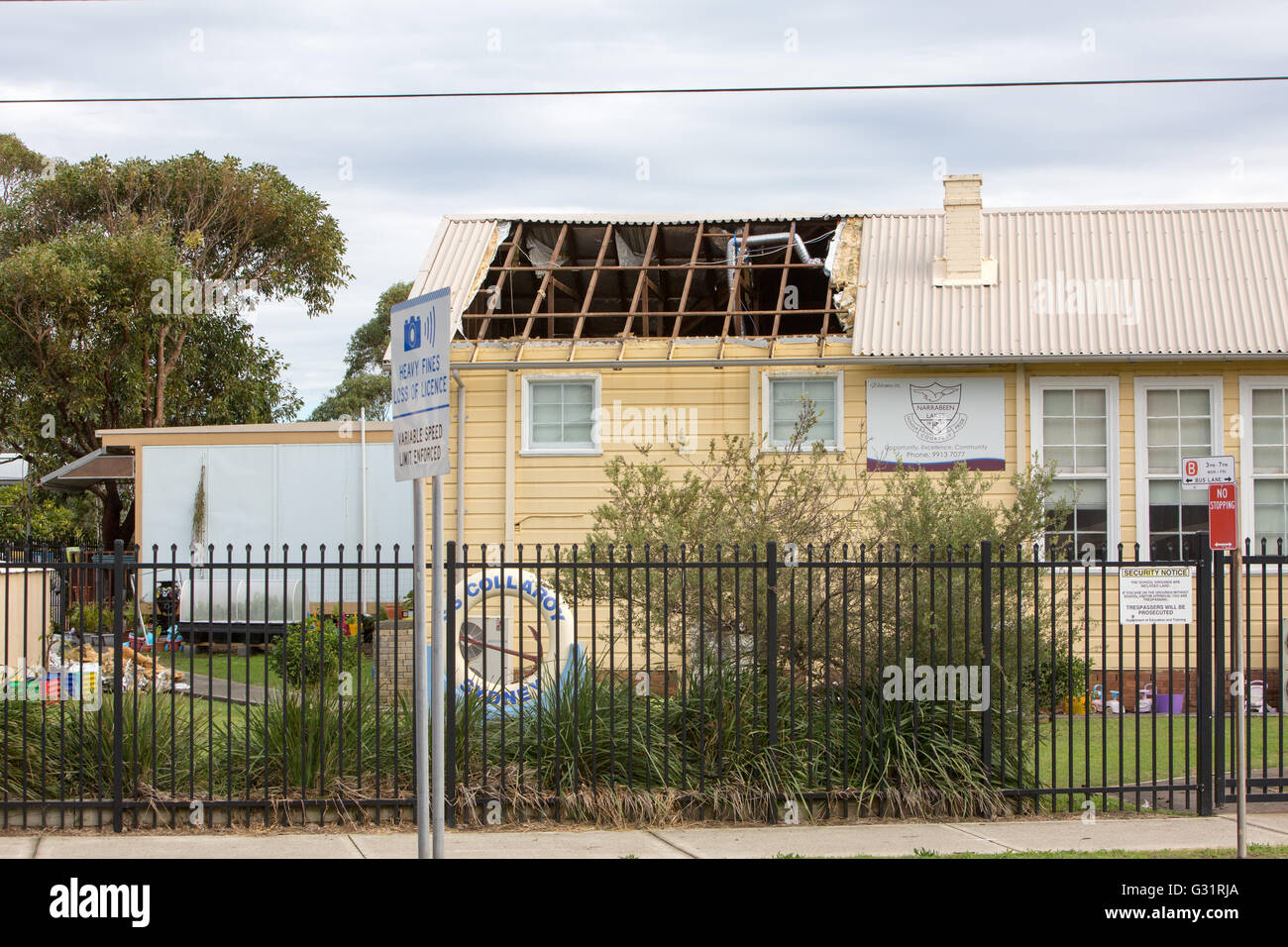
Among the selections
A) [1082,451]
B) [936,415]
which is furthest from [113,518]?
[1082,451]

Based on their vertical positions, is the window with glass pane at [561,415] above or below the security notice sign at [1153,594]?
above

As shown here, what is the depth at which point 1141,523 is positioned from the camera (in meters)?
15.2

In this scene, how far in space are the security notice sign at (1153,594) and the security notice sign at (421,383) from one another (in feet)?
18.6

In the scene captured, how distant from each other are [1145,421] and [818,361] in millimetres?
3925

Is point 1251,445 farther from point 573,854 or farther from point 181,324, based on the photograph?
point 181,324

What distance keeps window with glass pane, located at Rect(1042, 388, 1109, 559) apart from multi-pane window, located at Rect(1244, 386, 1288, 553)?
1.67 metres

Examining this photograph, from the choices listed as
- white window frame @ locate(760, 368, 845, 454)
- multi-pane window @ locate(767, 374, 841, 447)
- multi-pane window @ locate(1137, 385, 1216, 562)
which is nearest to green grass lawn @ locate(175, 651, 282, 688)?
white window frame @ locate(760, 368, 845, 454)

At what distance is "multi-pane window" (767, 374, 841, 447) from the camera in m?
15.5

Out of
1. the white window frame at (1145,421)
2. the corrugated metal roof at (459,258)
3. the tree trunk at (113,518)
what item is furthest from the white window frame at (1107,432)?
the tree trunk at (113,518)

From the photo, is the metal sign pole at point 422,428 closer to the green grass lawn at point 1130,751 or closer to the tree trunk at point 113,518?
the green grass lawn at point 1130,751

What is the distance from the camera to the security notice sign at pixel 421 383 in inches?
239

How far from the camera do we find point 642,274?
1630 centimetres

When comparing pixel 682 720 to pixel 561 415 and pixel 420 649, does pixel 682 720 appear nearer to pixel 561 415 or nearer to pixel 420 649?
pixel 420 649

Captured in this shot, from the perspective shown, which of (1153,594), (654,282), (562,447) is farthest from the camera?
(654,282)
